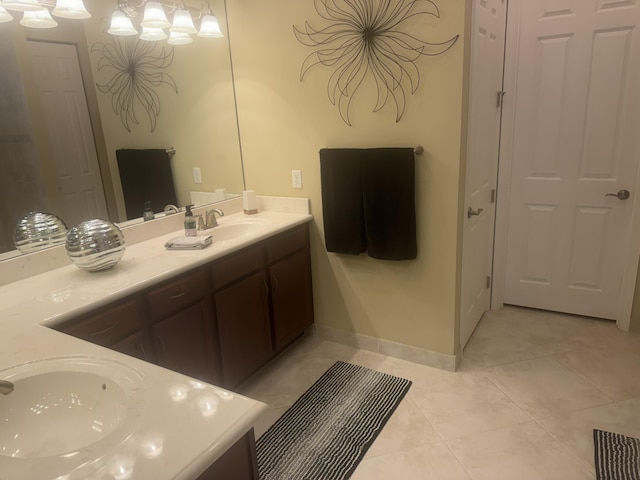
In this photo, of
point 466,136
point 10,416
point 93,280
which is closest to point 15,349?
point 10,416

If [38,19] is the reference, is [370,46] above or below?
below

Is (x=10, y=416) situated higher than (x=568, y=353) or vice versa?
(x=10, y=416)

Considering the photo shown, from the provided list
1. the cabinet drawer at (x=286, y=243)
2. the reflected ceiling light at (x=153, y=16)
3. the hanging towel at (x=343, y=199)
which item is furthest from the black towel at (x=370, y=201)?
the reflected ceiling light at (x=153, y=16)

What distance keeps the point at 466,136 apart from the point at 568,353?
1516 mm

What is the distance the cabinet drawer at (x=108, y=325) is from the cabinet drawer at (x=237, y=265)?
0.47 meters

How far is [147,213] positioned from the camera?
7.97ft

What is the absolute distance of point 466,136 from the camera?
7.48 ft

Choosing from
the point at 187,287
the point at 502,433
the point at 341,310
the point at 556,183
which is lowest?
the point at 502,433

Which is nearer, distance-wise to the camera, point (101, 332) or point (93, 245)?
point (101, 332)

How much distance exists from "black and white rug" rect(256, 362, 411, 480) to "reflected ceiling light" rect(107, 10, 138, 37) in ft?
7.02

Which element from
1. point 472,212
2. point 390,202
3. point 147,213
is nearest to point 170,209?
point 147,213

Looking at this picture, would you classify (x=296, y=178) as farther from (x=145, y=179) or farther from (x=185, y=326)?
(x=185, y=326)

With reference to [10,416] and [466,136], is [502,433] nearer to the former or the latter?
[466,136]

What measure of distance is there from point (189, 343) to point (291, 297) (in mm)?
848
